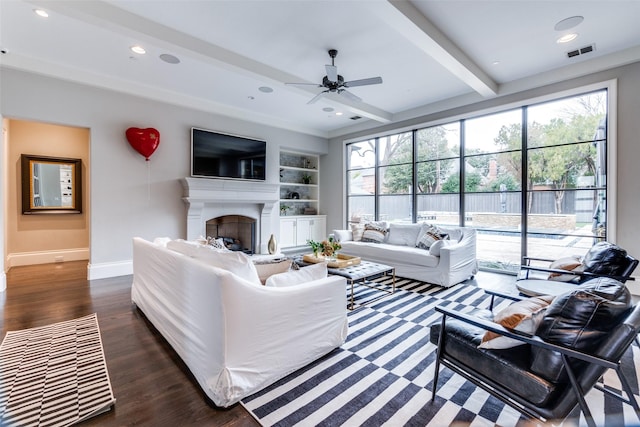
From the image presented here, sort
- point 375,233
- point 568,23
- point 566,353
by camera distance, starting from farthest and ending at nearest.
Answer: point 375,233
point 568,23
point 566,353

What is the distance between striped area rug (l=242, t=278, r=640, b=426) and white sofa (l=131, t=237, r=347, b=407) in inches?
5.3

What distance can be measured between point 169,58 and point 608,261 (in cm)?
548

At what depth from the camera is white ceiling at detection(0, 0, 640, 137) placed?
2.90 m

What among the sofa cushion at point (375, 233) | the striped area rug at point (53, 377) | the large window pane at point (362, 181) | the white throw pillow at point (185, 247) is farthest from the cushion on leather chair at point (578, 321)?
the large window pane at point (362, 181)

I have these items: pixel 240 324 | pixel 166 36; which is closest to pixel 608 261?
pixel 240 324

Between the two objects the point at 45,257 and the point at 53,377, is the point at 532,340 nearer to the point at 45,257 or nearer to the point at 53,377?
the point at 53,377

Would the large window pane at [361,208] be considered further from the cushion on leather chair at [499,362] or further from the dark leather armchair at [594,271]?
the cushion on leather chair at [499,362]

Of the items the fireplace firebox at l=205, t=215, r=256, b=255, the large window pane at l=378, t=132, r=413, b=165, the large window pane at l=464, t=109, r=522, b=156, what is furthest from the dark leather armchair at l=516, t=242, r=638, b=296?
the fireplace firebox at l=205, t=215, r=256, b=255

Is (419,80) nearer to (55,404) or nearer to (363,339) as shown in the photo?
(363,339)

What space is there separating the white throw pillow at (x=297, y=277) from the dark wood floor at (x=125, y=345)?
77 cm

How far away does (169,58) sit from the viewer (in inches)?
153

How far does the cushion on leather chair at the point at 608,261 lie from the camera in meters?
2.70

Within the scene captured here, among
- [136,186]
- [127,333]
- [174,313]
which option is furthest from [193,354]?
[136,186]

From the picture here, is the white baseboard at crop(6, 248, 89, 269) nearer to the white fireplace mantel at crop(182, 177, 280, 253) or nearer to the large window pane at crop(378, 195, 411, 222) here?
the white fireplace mantel at crop(182, 177, 280, 253)
